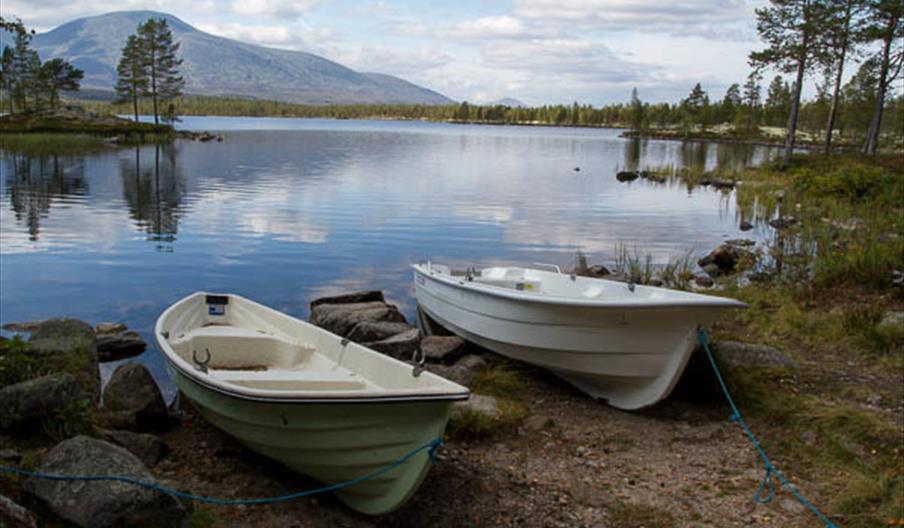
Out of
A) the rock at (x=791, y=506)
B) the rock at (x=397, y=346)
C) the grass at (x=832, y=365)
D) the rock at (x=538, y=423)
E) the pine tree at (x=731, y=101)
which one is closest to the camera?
the rock at (x=791, y=506)

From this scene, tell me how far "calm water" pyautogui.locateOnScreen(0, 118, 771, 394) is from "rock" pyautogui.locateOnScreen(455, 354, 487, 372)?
4.17 meters

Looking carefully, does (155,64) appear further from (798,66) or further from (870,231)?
(870,231)

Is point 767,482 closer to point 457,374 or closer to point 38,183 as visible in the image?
point 457,374

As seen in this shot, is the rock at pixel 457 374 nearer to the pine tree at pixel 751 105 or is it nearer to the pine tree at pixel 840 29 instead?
the pine tree at pixel 840 29

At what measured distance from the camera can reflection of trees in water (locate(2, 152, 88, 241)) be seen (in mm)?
25328

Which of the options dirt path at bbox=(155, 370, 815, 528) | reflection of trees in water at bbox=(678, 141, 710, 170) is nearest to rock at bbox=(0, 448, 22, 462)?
dirt path at bbox=(155, 370, 815, 528)

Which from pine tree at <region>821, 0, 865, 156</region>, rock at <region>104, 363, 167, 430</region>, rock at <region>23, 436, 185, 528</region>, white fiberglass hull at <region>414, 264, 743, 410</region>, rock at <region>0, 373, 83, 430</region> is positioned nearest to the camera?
rock at <region>23, 436, 185, 528</region>

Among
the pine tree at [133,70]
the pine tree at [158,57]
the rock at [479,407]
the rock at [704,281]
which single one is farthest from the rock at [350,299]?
the pine tree at [133,70]

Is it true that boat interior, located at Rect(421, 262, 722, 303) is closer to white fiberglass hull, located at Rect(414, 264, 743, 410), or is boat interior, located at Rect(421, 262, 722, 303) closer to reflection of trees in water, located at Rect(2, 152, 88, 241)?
white fiberglass hull, located at Rect(414, 264, 743, 410)

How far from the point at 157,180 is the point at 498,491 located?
3445 cm

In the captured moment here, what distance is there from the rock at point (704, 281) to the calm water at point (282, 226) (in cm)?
401

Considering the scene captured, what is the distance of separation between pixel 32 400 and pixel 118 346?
493 centimetres

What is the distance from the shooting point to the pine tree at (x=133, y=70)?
8019 centimetres

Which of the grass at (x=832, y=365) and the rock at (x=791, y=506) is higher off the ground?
the grass at (x=832, y=365)
